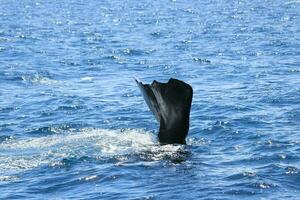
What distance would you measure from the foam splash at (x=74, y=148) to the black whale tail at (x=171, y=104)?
505 millimetres

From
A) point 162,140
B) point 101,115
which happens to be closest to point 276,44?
point 101,115

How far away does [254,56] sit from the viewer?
4209cm

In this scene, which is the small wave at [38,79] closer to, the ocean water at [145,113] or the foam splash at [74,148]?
the ocean water at [145,113]

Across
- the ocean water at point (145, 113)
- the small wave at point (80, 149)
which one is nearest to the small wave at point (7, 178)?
the ocean water at point (145, 113)

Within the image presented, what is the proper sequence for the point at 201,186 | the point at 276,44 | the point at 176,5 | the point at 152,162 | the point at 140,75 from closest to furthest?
the point at 201,186, the point at 152,162, the point at 140,75, the point at 276,44, the point at 176,5

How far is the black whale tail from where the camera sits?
19.3m

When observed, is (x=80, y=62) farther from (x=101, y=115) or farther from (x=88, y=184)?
(x=88, y=184)

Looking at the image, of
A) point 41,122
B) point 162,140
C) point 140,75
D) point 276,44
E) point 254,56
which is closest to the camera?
point 162,140

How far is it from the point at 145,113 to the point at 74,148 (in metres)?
6.91

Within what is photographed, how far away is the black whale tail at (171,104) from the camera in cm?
1933

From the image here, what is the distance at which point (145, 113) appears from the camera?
2816 cm

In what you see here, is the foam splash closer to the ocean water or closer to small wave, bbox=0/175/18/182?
the ocean water

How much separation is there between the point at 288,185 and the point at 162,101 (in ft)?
13.3

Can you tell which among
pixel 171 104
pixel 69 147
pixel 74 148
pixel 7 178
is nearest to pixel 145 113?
pixel 69 147
